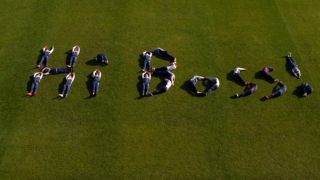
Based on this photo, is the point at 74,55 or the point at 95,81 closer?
the point at 95,81

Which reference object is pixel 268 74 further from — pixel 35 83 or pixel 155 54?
pixel 35 83

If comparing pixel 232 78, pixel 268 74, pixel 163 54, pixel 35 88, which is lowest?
pixel 35 88

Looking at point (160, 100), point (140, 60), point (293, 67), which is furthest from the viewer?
point (140, 60)

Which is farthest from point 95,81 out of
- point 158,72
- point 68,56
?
point 158,72

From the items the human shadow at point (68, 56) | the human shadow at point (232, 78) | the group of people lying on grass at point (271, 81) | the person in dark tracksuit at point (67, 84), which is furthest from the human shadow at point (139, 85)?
the group of people lying on grass at point (271, 81)

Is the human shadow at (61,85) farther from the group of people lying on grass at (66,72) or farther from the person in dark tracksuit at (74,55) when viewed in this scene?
the person in dark tracksuit at (74,55)

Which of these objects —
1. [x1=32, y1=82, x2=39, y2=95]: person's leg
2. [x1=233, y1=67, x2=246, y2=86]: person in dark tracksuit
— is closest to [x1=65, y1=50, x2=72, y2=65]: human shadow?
[x1=32, y1=82, x2=39, y2=95]: person's leg

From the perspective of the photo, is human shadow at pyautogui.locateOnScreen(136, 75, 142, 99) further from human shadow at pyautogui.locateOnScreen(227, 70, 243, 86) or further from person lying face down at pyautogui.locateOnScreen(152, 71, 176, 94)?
human shadow at pyautogui.locateOnScreen(227, 70, 243, 86)

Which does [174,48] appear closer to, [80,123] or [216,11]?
[216,11]
